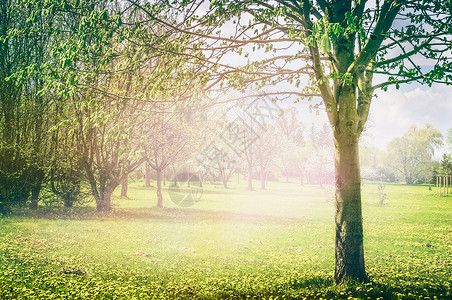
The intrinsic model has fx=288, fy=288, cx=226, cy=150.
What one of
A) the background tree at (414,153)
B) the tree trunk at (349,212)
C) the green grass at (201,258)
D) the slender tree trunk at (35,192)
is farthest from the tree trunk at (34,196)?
the background tree at (414,153)

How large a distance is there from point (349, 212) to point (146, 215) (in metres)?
16.4

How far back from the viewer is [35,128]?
58.5ft

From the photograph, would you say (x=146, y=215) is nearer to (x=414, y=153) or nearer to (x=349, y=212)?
(x=349, y=212)

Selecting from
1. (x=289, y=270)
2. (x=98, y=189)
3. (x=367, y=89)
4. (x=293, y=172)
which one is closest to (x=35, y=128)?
(x=98, y=189)

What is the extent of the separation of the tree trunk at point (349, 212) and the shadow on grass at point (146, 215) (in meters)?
13.0

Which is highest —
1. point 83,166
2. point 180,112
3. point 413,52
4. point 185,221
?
point 413,52

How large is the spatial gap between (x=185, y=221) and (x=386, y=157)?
7821 cm

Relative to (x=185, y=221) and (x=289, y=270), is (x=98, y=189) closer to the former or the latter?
(x=185, y=221)

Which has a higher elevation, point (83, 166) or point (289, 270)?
point (83, 166)

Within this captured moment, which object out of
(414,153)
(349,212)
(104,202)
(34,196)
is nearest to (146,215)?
(104,202)

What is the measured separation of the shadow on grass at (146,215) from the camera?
17.8 meters

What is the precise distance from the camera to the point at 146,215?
20766mm

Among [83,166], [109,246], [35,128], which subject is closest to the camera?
[109,246]

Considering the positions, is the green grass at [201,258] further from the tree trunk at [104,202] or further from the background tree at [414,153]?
the background tree at [414,153]
